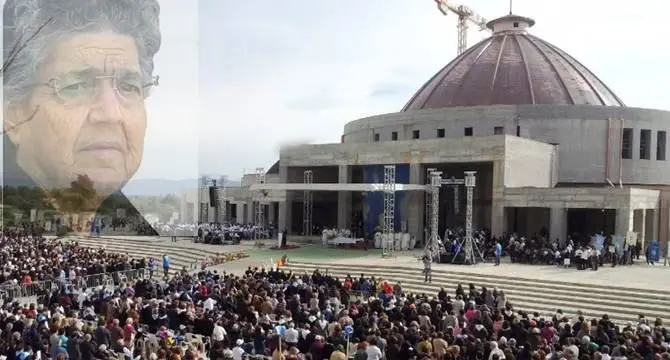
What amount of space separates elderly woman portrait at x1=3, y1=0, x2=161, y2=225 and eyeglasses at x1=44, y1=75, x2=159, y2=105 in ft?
0.14

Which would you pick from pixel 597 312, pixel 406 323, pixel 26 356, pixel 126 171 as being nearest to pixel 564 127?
pixel 597 312

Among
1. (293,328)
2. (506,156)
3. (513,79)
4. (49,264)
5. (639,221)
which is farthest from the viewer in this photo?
(513,79)

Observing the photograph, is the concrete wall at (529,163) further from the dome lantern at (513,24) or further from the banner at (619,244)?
the dome lantern at (513,24)

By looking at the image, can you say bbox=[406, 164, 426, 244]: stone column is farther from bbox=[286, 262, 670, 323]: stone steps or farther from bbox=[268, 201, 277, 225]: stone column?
bbox=[268, 201, 277, 225]: stone column

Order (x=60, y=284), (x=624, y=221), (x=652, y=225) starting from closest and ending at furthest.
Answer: (x=60, y=284) < (x=624, y=221) < (x=652, y=225)

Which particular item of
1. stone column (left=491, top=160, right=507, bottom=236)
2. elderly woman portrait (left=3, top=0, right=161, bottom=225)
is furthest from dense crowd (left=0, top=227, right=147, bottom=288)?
stone column (left=491, top=160, right=507, bottom=236)

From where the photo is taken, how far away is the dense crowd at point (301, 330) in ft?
38.6

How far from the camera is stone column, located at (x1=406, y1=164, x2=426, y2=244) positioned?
35438 millimetres

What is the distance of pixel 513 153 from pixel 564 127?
924 cm

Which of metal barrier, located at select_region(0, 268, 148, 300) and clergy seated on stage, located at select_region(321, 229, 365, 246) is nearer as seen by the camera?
metal barrier, located at select_region(0, 268, 148, 300)

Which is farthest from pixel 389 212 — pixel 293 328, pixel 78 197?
pixel 293 328

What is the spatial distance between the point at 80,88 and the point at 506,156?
20243 millimetres

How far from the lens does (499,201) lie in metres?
32.8

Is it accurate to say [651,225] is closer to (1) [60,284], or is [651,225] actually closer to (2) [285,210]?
(2) [285,210]
